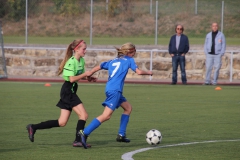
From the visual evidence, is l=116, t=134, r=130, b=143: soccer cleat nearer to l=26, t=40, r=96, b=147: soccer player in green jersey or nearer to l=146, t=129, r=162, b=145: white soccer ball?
l=146, t=129, r=162, b=145: white soccer ball

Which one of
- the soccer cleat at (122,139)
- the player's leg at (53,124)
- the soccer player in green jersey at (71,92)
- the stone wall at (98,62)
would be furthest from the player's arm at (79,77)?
the stone wall at (98,62)

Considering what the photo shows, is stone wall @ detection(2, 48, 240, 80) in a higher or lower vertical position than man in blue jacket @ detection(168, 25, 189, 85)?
lower

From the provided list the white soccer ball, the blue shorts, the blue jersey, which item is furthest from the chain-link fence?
the white soccer ball

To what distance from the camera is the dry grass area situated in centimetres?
3253

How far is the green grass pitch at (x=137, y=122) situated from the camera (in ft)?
30.8

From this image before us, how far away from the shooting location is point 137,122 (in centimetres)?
1316

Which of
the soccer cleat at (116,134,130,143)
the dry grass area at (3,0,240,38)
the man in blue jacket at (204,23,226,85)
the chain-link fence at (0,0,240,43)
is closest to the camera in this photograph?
the soccer cleat at (116,134,130,143)

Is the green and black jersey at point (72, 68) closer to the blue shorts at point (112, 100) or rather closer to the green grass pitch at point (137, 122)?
the blue shorts at point (112, 100)

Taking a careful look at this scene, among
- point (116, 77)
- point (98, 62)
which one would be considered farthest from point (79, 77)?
point (98, 62)

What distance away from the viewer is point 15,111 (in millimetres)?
14891

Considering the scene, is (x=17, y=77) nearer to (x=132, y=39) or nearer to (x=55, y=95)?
(x=55, y=95)

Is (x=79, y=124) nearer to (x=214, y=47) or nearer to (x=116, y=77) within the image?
(x=116, y=77)

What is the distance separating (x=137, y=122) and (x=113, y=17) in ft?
66.9

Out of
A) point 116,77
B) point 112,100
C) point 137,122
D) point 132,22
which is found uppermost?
point 132,22
